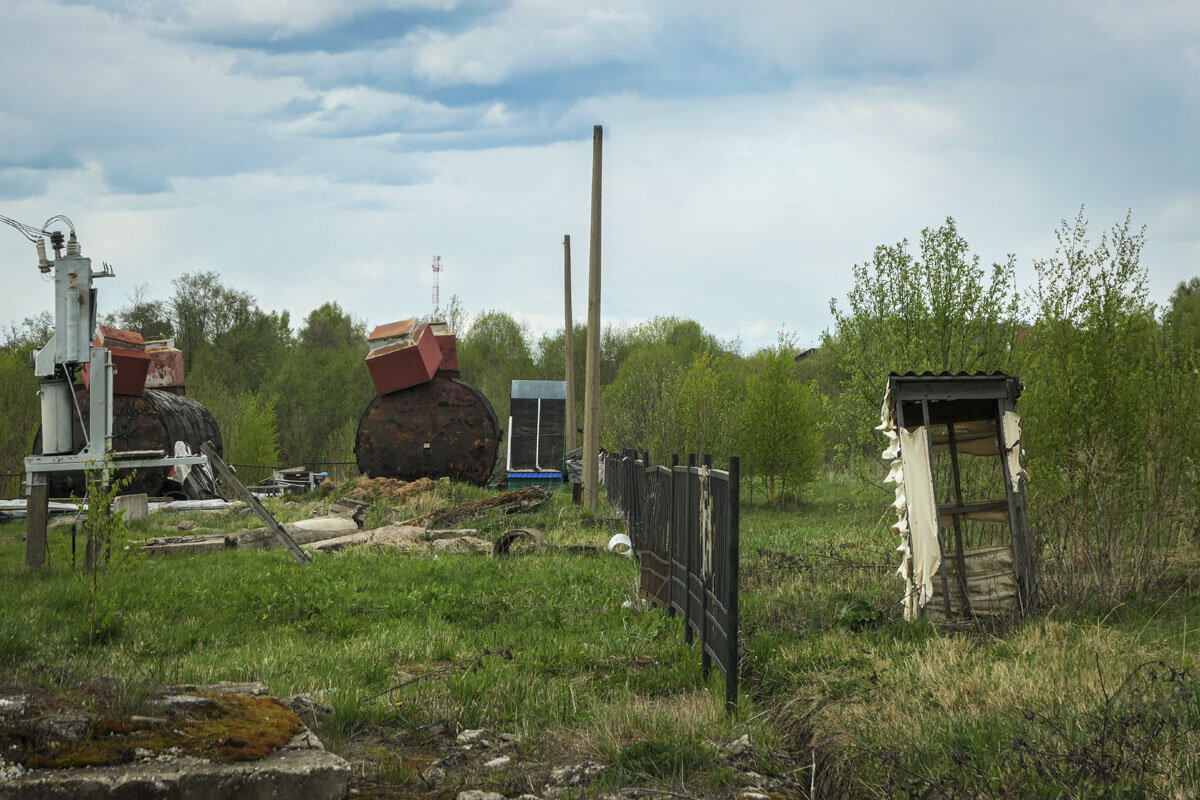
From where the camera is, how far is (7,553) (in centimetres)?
1302

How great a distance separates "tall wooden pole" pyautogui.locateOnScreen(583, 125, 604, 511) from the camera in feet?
61.9

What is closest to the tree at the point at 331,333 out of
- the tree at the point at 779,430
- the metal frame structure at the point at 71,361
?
the tree at the point at 779,430

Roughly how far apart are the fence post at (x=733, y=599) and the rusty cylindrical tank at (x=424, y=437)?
1990 cm

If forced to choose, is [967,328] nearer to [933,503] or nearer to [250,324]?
[933,503]

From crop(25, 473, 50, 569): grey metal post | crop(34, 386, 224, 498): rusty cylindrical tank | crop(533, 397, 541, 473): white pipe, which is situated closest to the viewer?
crop(25, 473, 50, 569): grey metal post

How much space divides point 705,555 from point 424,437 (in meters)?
19.1

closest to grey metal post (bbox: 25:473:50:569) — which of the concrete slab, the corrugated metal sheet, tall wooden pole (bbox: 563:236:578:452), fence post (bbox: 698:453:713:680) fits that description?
fence post (bbox: 698:453:713:680)

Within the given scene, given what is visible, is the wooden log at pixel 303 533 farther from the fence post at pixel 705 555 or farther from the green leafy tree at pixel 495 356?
the green leafy tree at pixel 495 356

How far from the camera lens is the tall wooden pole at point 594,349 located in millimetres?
18859

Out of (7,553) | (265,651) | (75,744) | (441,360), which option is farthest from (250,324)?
(75,744)

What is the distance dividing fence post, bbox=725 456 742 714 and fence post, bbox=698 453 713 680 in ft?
2.35

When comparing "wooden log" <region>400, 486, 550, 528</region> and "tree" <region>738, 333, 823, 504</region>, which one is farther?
"tree" <region>738, 333, 823, 504</region>

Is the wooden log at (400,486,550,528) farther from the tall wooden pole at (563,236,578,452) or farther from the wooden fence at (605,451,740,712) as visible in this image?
the tall wooden pole at (563,236,578,452)

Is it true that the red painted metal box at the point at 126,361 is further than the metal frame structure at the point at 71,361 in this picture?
Yes
